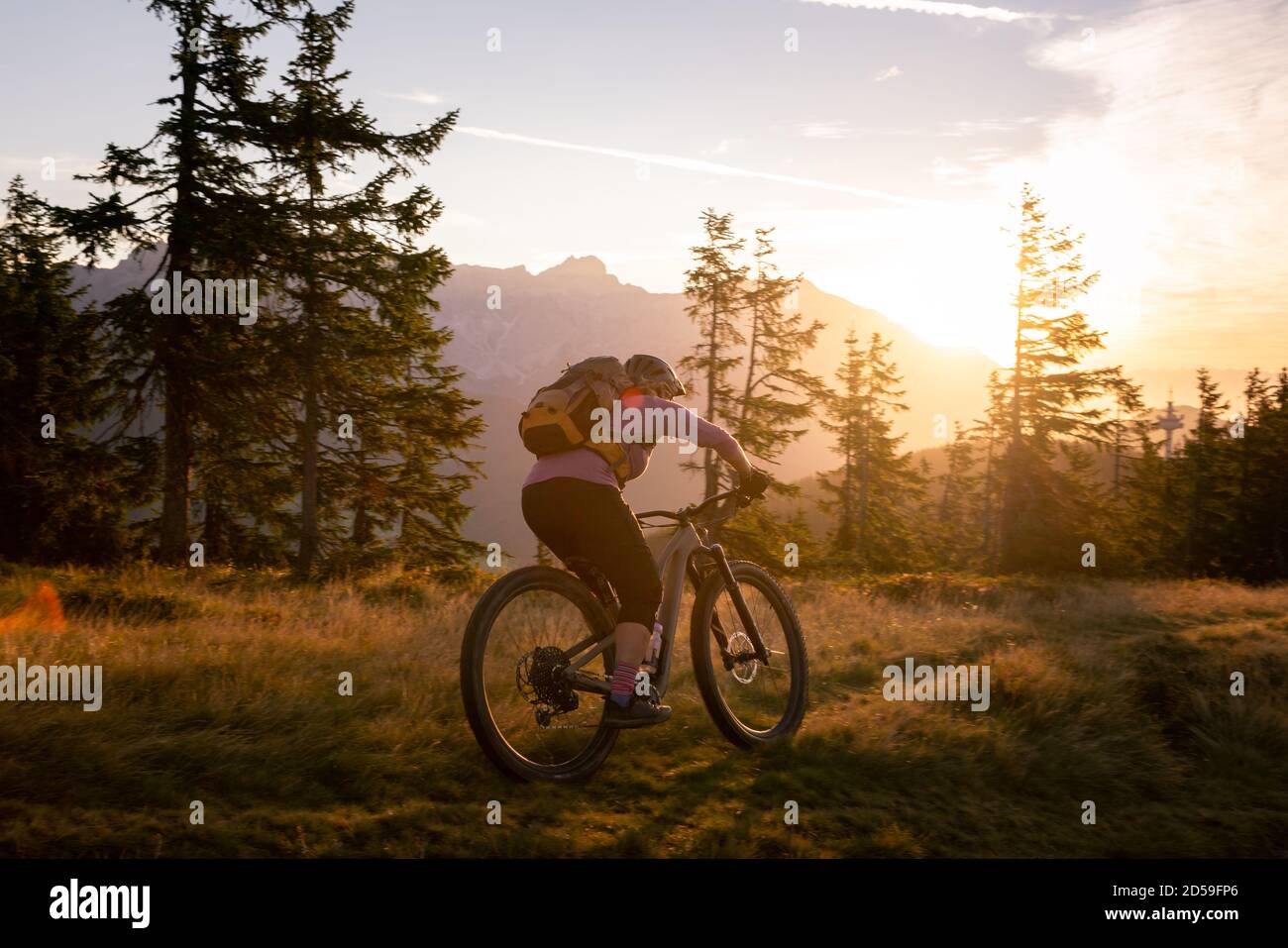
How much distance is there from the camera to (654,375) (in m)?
5.00

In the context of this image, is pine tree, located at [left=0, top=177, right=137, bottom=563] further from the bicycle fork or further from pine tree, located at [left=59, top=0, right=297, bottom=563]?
the bicycle fork

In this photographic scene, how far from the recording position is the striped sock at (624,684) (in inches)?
189

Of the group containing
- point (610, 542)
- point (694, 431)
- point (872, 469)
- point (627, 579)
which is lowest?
point (627, 579)

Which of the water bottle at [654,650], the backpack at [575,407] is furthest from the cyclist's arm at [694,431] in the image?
the water bottle at [654,650]

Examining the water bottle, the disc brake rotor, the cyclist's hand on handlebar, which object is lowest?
the disc brake rotor

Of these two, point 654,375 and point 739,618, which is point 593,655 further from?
point 654,375

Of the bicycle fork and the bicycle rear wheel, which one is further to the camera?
the bicycle fork

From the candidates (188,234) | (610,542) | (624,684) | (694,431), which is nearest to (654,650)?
(624,684)

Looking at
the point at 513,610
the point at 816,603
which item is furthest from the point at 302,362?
the point at 513,610

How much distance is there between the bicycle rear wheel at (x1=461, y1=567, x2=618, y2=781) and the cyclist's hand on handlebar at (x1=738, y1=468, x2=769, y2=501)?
127cm

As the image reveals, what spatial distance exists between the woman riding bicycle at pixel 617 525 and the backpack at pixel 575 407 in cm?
7

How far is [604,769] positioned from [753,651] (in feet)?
4.87

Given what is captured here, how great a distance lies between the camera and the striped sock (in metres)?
4.80

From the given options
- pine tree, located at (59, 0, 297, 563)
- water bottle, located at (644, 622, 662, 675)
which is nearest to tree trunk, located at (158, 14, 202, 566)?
pine tree, located at (59, 0, 297, 563)
